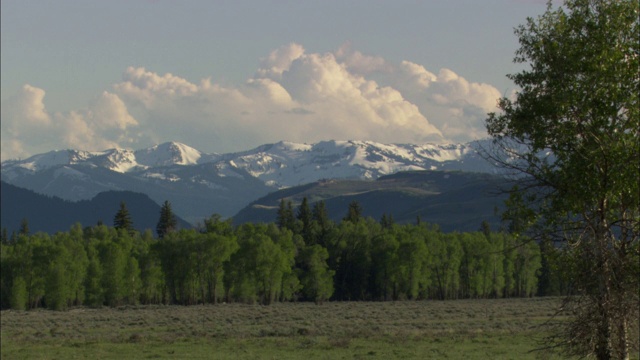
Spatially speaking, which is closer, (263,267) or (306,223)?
(263,267)

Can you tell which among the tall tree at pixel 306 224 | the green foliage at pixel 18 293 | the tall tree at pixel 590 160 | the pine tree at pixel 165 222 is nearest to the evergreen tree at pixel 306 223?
the tall tree at pixel 306 224

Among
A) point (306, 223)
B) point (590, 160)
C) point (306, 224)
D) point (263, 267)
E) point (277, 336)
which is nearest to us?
point (590, 160)

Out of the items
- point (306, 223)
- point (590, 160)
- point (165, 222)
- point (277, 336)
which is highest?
point (306, 223)

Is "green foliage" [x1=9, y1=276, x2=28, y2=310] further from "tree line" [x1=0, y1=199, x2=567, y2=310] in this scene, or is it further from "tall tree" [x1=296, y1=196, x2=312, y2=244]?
"tall tree" [x1=296, y1=196, x2=312, y2=244]

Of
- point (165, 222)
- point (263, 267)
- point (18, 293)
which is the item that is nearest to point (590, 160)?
point (263, 267)

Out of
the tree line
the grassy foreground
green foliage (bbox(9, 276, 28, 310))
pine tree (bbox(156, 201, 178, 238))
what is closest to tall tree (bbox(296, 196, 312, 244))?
the tree line

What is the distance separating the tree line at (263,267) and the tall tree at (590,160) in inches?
3677

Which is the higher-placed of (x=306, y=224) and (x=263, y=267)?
(x=306, y=224)

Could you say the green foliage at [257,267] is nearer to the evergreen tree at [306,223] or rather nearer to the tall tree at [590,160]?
the evergreen tree at [306,223]

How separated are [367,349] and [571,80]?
35.6 metres

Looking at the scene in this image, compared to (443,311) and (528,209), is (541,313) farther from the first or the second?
(528,209)

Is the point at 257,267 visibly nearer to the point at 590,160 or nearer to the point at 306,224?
the point at 306,224

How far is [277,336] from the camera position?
73562 millimetres

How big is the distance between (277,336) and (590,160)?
49.5 meters
